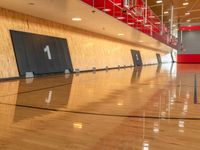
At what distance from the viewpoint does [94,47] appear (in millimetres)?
13188

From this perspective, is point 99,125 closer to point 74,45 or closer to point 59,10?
point 59,10

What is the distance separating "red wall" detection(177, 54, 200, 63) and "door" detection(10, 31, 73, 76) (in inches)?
953

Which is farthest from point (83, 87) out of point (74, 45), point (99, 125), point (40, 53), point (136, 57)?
point (136, 57)

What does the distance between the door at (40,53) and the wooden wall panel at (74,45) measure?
21 cm

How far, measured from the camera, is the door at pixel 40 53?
7959mm

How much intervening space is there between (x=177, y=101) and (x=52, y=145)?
2.46 metres

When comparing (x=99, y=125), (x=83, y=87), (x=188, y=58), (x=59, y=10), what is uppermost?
(x=59, y=10)

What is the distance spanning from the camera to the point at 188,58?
104ft

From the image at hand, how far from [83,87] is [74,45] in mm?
5936

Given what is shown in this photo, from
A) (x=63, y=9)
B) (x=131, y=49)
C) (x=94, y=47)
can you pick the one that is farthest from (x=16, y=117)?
(x=131, y=49)


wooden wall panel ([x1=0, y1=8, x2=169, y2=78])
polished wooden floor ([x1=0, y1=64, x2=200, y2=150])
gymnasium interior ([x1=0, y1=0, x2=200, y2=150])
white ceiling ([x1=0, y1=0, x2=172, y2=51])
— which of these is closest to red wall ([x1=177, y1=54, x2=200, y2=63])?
gymnasium interior ([x1=0, y1=0, x2=200, y2=150])

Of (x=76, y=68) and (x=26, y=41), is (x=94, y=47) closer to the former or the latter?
(x=76, y=68)

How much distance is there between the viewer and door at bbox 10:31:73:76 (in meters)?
7.96

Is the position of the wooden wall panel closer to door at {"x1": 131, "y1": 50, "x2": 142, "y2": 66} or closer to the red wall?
door at {"x1": 131, "y1": 50, "x2": 142, "y2": 66}
